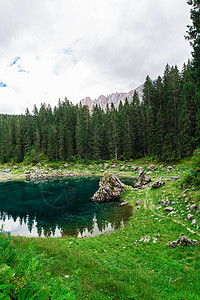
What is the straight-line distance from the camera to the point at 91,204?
25078 mm

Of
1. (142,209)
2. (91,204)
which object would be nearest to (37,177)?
(91,204)

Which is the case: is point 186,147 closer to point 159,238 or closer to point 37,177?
point 159,238

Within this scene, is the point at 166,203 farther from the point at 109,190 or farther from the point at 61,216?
the point at 61,216

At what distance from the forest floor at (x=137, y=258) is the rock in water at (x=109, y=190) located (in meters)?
6.97

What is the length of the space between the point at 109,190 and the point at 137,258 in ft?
53.2

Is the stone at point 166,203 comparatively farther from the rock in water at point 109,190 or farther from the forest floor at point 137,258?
the rock in water at point 109,190

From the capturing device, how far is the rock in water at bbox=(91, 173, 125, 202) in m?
26.0

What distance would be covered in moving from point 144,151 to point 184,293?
5720 centimetres

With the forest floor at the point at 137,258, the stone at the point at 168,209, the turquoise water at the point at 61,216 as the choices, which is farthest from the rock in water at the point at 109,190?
the stone at the point at 168,209

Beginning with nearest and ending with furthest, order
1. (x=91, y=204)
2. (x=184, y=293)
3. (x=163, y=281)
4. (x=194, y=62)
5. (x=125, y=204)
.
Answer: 1. (x=184, y=293)
2. (x=163, y=281)
3. (x=194, y=62)
4. (x=125, y=204)
5. (x=91, y=204)

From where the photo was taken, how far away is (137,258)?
1015cm

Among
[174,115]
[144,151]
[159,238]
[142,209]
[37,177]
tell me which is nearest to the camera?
[159,238]

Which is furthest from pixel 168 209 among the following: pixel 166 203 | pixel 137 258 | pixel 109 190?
pixel 109 190

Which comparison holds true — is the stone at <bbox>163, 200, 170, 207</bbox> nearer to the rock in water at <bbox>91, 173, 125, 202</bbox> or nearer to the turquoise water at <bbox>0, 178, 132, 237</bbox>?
the turquoise water at <bbox>0, 178, 132, 237</bbox>
